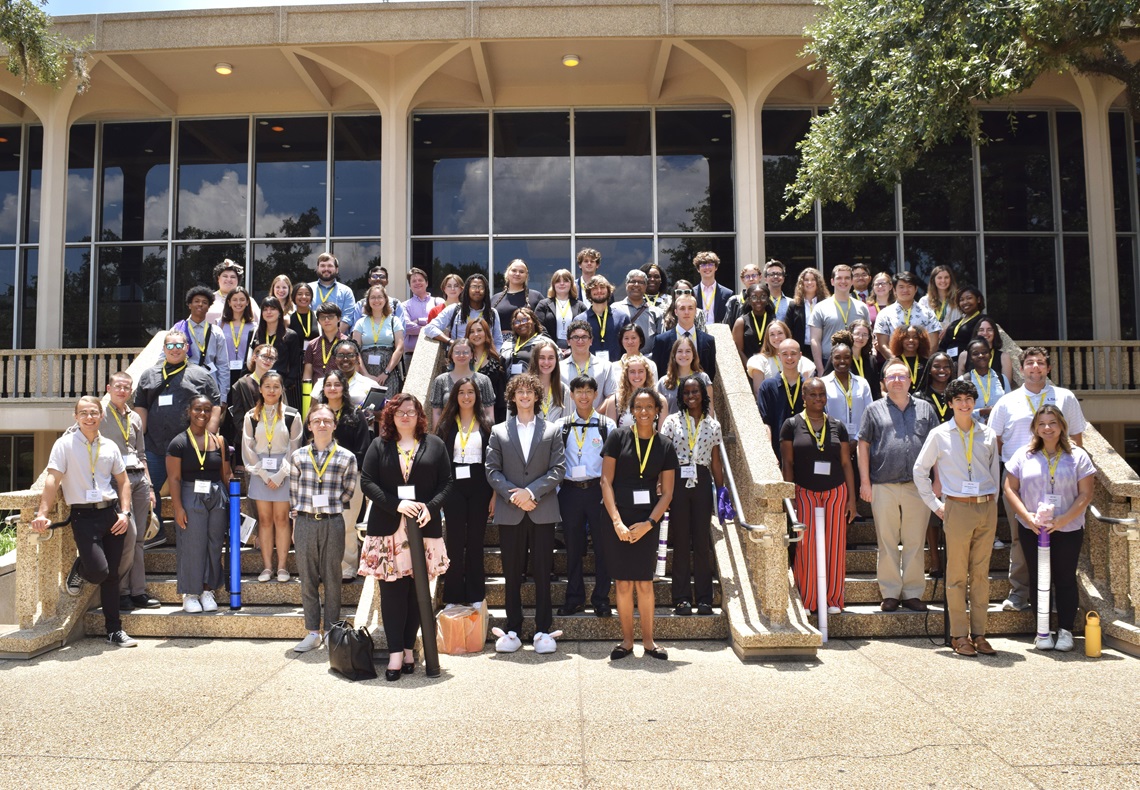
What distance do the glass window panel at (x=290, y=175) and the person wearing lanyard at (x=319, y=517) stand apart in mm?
10164

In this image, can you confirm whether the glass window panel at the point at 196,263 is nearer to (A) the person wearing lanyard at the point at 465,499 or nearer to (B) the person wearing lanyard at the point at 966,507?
(A) the person wearing lanyard at the point at 465,499

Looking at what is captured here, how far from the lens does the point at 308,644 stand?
6.56 metres

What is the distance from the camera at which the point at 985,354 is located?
7973 mm

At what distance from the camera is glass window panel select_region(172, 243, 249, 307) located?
15945 millimetres

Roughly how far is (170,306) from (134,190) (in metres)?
2.29

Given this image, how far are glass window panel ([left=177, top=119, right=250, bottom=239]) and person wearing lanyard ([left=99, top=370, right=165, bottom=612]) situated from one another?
30.6 feet

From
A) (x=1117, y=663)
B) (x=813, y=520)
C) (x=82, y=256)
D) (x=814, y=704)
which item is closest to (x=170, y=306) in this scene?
(x=82, y=256)

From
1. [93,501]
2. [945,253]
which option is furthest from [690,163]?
[93,501]

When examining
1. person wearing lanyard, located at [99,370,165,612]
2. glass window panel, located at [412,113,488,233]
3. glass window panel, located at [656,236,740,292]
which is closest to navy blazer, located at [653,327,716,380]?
person wearing lanyard, located at [99,370,165,612]

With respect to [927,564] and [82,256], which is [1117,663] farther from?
[82,256]

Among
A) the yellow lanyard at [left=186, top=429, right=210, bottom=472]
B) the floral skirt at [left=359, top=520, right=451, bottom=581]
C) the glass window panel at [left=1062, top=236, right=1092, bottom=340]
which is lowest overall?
the floral skirt at [left=359, top=520, right=451, bottom=581]

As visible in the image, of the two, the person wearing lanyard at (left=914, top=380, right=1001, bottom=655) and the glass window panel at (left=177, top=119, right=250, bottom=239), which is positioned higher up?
the glass window panel at (left=177, top=119, right=250, bottom=239)

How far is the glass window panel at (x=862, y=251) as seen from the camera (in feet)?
51.5

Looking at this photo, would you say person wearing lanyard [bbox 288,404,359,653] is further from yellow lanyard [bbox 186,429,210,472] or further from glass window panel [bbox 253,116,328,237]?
glass window panel [bbox 253,116,328,237]
